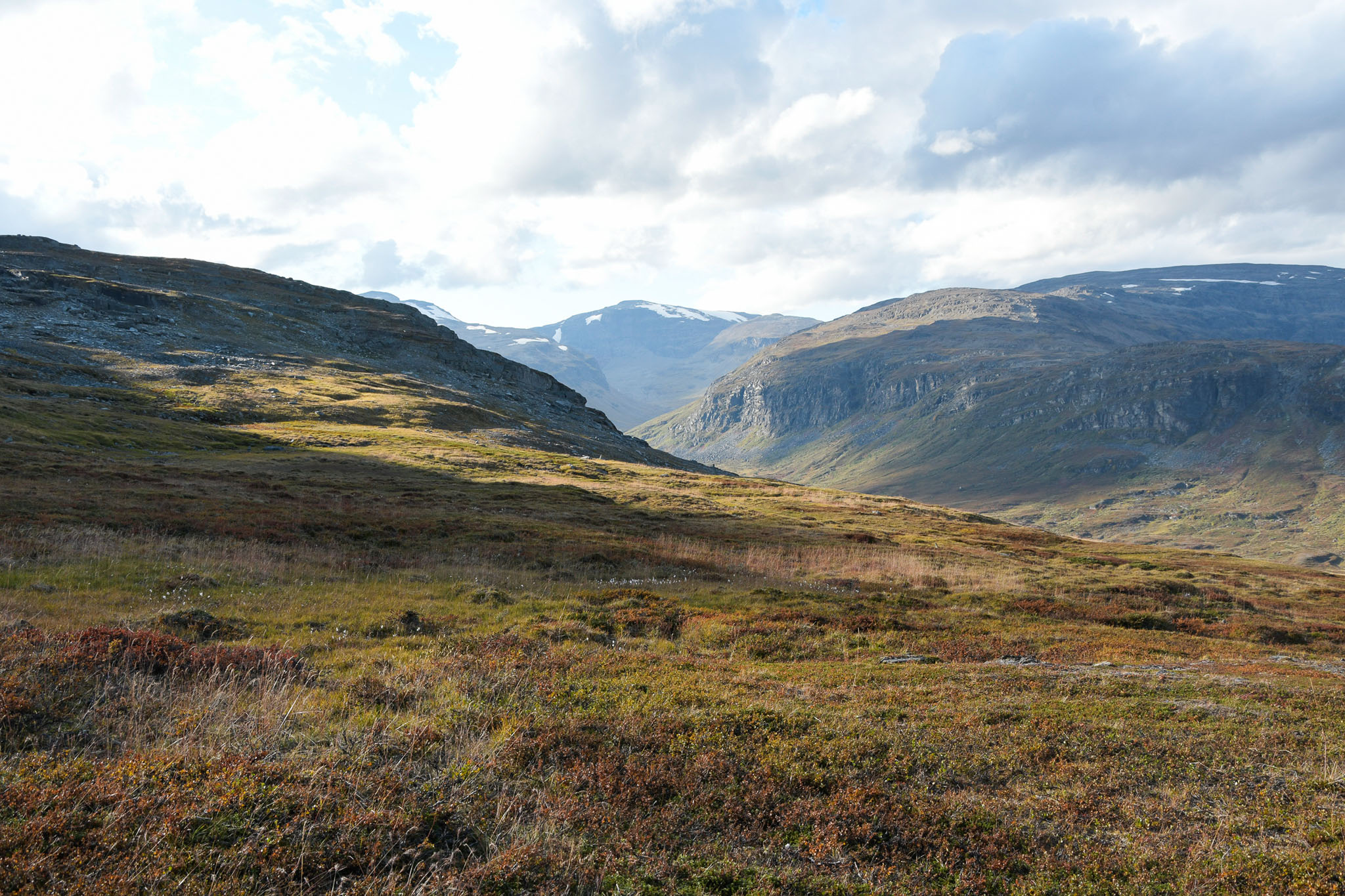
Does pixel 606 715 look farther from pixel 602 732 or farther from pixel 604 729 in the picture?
pixel 602 732

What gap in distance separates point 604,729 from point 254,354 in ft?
466

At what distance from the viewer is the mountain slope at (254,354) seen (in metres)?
99.5

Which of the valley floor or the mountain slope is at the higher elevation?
the mountain slope

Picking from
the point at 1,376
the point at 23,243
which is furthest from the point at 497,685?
the point at 23,243

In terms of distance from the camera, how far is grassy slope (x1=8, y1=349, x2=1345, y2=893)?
293 inches

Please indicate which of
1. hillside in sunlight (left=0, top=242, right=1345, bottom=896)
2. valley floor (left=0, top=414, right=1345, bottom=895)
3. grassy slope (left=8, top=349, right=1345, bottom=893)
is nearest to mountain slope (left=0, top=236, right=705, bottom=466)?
hillside in sunlight (left=0, top=242, right=1345, bottom=896)

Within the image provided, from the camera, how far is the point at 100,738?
9.23 m

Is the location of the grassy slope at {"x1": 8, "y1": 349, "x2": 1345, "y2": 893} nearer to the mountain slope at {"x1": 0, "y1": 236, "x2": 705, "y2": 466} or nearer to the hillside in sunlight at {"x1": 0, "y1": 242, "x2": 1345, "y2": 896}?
the hillside in sunlight at {"x1": 0, "y1": 242, "x2": 1345, "y2": 896}

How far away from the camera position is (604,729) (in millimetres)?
11445

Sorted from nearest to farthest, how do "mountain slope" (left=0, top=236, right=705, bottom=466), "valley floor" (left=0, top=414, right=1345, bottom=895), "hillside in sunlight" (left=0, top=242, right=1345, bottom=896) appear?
"valley floor" (left=0, top=414, right=1345, bottom=895), "hillside in sunlight" (left=0, top=242, right=1345, bottom=896), "mountain slope" (left=0, top=236, right=705, bottom=466)

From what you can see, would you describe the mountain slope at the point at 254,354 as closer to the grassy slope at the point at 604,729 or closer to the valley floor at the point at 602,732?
the grassy slope at the point at 604,729

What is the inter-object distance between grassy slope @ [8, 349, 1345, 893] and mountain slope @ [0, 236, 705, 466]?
7327cm

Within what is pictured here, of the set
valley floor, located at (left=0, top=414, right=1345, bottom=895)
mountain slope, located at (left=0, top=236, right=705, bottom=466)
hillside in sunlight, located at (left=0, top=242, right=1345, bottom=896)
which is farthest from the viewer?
mountain slope, located at (left=0, top=236, right=705, bottom=466)

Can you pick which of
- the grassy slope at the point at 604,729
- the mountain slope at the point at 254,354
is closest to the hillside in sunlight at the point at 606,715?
the grassy slope at the point at 604,729
